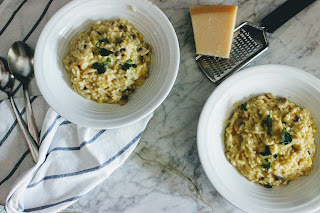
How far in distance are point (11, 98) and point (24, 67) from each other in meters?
0.24

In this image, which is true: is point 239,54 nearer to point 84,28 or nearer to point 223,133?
point 223,133

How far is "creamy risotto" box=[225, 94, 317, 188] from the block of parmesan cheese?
406 millimetres

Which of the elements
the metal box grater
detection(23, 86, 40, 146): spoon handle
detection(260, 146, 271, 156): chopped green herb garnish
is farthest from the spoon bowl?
detection(260, 146, 271, 156): chopped green herb garnish

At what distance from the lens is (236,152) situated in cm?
227

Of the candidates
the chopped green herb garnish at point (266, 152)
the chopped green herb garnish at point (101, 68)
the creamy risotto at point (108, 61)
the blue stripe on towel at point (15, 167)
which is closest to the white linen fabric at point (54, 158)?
the blue stripe on towel at point (15, 167)

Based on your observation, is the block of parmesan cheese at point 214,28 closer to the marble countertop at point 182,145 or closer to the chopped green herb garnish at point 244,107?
the marble countertop at point 182,145

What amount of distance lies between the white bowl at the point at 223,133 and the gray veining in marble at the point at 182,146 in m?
0.24

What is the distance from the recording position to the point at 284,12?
2.40 meters

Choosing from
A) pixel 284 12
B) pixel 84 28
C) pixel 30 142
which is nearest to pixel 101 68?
pixel 84 28

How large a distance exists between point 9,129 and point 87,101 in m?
0.66

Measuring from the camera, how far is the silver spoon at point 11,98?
242cm

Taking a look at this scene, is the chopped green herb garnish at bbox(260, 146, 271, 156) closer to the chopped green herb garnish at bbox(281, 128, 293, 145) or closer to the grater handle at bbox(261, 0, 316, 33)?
the chopped green herb garnish at bbox(281, 128, 293, 145)

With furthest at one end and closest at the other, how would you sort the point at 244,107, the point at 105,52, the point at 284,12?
the point at 284,12 < the point at 244,107 < the point at 105,52

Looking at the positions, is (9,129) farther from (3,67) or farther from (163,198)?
(163,198)
